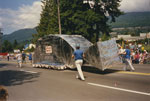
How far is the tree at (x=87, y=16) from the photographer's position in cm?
3061

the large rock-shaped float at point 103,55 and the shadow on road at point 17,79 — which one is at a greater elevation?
the large rock-shaped float at point 103,55

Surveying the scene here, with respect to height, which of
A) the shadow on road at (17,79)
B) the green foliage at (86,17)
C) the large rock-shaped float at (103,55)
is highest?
the green foliage at (86,17)

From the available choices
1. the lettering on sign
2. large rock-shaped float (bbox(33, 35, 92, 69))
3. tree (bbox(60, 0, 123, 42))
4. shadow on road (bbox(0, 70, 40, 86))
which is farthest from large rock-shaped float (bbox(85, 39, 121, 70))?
tree (bbox(60, 0, 123, 42))

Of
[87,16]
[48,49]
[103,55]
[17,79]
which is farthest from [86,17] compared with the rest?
[17,79]

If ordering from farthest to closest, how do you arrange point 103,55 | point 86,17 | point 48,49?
point 86,17
point 48,49
point 103,55

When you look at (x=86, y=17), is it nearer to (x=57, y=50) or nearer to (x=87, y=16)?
(x=87, y=16)

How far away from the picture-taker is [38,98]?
20.7 feet

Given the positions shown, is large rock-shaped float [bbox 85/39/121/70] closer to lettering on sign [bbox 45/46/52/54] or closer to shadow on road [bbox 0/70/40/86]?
shadow on road [bbox 0/70/40/86]

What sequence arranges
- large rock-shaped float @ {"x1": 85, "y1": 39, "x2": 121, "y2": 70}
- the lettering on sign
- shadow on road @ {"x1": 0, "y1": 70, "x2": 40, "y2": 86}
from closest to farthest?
shadow on road @ {"x1": 0, "y1": 70, "x2": 40, "y2": 86}
large rock-shaped float @ {"x1": 85, "y1": 39, "x2": 121, "y2": 70}
the lettering on sign

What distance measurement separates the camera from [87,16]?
99.8 feet

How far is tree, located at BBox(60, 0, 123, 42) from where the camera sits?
30609 mm

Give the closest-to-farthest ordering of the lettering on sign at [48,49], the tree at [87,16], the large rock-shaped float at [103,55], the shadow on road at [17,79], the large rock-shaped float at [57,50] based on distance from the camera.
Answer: the shadow on road at [17,79]
the large rock-shaped float at [103,55]
the large rock-shaped float at [57,50]
the lettering on sign at [48,49]
the tree at [87,16]

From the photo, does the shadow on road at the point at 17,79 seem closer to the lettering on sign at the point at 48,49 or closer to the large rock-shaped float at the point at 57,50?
the large rock-shaped float at the point at 57,50

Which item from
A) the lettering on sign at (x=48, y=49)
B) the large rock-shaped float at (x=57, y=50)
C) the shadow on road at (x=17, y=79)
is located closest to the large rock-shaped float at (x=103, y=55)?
the large rock-shaped float at (x=57, y=50)
